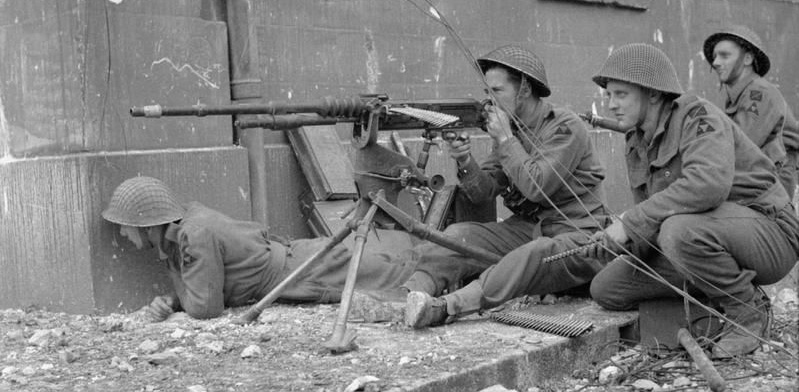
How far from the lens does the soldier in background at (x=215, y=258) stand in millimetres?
5277

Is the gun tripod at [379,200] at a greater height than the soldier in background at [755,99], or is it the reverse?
the soldier in background at [755,99]

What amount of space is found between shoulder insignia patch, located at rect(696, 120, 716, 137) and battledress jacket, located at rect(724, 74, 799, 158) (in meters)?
1.53

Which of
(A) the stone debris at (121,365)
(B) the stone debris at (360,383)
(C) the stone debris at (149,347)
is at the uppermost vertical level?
(B) the stone debris at (360,383)

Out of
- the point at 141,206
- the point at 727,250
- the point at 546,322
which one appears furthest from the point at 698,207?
the point at 141,206

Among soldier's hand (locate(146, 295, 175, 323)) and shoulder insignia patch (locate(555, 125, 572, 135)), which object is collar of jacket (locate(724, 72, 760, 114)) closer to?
shoulder insignia patch (locate(555, 125, 572, 135))

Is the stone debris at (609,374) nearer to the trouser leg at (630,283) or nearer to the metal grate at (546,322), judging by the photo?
the metal grate at (546,322)

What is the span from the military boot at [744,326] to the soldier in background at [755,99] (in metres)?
1.49

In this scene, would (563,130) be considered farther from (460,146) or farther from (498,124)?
(460,146)

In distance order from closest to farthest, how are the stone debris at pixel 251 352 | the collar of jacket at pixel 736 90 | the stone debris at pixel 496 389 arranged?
the stone debris at pixel 496 389
the stone debris at pixel 251 352
the collar of jacket at pixel 736 90

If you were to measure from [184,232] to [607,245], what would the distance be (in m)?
2.16

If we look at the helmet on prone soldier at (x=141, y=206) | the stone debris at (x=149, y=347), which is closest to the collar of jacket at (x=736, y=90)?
the helmet on prone soldier at (x=141, y=206)

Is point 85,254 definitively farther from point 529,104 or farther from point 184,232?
point 529,104

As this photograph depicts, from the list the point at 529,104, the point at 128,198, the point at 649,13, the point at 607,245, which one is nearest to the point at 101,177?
the point at 128,198

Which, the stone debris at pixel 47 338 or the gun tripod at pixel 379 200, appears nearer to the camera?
the stone debris at pixel 47 338
